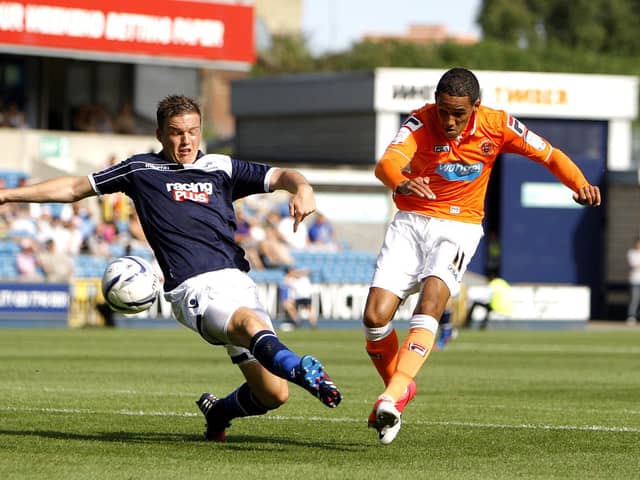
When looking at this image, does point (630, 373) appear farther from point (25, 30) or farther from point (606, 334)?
point (25, 30)

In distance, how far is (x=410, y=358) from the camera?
335 inches

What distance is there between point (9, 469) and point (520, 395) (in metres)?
6.40

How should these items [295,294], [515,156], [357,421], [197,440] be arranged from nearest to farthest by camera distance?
[197,440] < [357,421] < [295,294] < [515,156]

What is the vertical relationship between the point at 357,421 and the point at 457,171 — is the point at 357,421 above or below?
below

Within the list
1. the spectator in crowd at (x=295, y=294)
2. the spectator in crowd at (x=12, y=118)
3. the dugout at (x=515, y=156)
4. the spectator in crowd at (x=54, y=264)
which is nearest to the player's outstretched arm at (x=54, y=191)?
the spectator in crowd at (x=54, y=264)

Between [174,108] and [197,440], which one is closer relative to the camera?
[174,108]

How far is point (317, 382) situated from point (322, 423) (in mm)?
2496

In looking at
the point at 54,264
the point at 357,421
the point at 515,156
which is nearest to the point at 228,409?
the point at 357,421

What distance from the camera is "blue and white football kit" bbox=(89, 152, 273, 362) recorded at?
8.05 metres

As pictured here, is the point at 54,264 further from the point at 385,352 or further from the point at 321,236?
the point at 385,352

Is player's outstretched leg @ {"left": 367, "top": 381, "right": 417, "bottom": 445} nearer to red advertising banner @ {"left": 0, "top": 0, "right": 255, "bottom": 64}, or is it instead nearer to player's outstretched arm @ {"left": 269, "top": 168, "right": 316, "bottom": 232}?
player's outstretched arm @ {"left": 269, "top": 168, "right": 316, "bottom": 232}

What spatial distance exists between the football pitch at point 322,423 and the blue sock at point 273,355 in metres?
0.52

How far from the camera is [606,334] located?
27484 millimetres

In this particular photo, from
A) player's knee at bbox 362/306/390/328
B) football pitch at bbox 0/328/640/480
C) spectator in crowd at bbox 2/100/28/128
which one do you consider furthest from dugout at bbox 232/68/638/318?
player's knee at bbox 362/306/390/328
